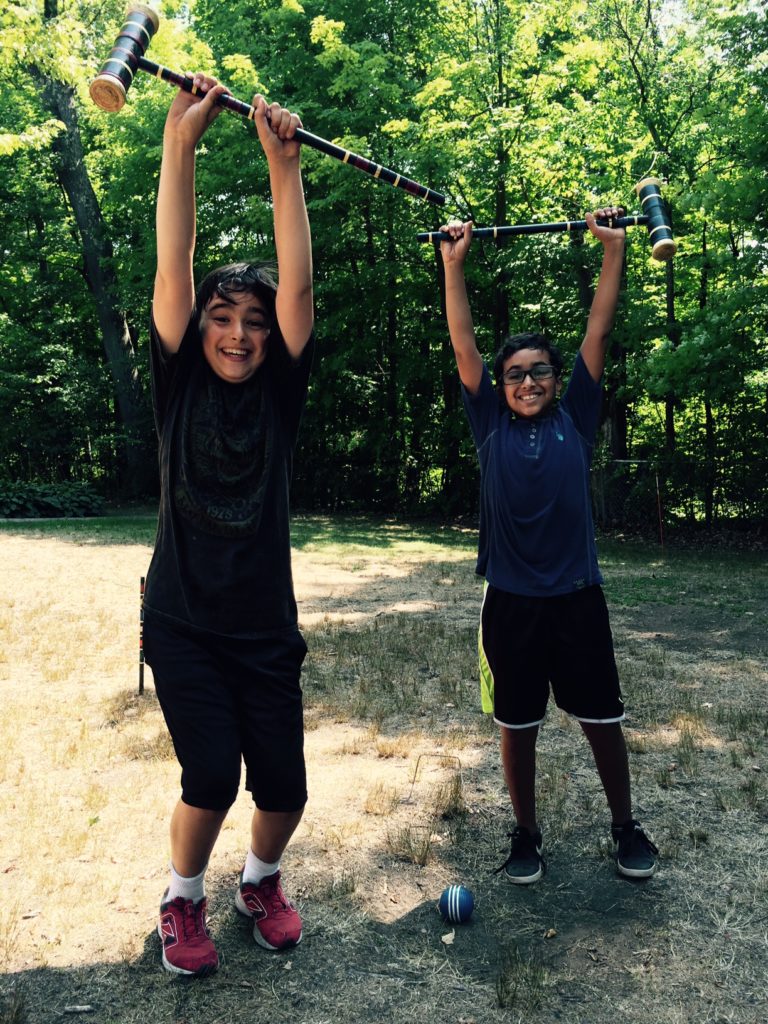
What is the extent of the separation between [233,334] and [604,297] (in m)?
1.56

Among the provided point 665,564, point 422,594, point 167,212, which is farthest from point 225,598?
point 665,564

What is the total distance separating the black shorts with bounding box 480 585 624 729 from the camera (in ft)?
11.2

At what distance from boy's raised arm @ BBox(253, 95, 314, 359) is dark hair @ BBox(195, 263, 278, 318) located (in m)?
0.08

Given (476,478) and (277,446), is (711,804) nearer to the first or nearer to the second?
(277,446)

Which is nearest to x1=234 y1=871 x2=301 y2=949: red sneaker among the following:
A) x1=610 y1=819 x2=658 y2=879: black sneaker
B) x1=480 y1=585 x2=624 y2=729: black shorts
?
x1=480 y1=585 x2=624 y2=729: black shorts

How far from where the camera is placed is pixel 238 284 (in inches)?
117

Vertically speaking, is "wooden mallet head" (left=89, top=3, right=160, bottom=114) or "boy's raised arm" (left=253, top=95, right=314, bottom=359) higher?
"wooden mallet head" (left=89, top=3, right=160, bottom=114)

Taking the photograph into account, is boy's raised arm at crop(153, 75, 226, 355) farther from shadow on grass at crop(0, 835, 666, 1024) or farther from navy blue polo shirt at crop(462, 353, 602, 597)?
shadow on grass at crop(0, 835, 666, 1024)

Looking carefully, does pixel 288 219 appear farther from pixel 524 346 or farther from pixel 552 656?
pixel 552 656

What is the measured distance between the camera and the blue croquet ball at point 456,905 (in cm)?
323

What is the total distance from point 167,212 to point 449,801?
2.88m

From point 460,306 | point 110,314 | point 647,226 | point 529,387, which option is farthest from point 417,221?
point 529,387

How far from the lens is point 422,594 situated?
1005 centimetres

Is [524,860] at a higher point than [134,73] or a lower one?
lower
